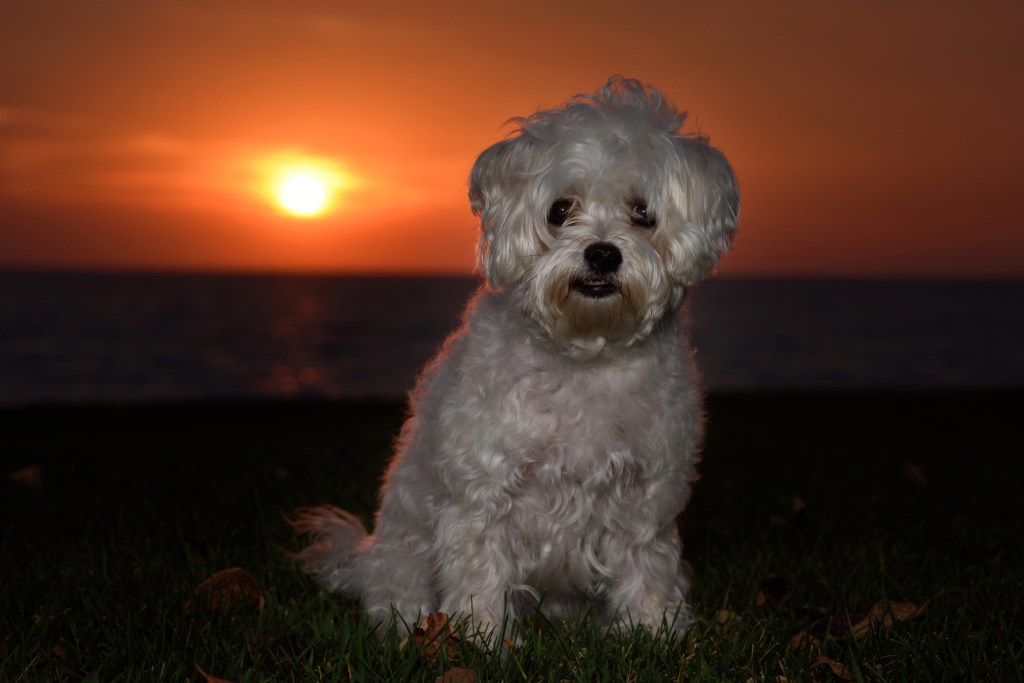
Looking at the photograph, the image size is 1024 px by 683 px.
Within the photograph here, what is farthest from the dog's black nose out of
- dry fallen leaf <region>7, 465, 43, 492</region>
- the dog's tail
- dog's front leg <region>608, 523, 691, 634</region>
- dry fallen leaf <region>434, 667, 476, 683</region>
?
dry fallen leaf <region>7, 465, 43, 492</region>

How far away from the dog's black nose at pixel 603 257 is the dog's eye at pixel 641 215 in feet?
0.87

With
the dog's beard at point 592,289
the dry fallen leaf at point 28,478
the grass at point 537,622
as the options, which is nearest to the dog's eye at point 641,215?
the dog's beard at point 592,289

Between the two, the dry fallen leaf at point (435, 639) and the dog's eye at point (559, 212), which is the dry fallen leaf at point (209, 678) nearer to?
the dry fallen leaf at point (435, 639)

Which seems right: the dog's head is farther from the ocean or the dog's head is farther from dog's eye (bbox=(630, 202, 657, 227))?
the ocean

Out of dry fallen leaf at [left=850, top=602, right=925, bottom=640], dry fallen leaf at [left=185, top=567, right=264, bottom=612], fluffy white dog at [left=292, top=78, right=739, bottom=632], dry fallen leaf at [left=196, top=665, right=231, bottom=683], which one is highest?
fluffy white dog at [left=292, top=78, right=739, bottom=632]

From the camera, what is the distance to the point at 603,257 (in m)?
3.26

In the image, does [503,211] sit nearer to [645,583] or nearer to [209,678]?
[645,583]

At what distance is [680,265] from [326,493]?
3.29m

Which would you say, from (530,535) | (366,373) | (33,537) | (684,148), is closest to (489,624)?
(530,535)

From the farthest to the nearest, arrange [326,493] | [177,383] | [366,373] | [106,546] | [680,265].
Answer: [366,373] → [177,383] → [326,493] → [106,546] → [680,265]

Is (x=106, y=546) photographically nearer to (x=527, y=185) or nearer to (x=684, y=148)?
(x=527, y=185)

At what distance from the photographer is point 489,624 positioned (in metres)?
3.50

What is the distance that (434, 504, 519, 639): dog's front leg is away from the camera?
141 inches

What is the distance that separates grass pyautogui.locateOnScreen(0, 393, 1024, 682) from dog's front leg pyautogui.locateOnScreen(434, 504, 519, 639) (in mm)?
198
